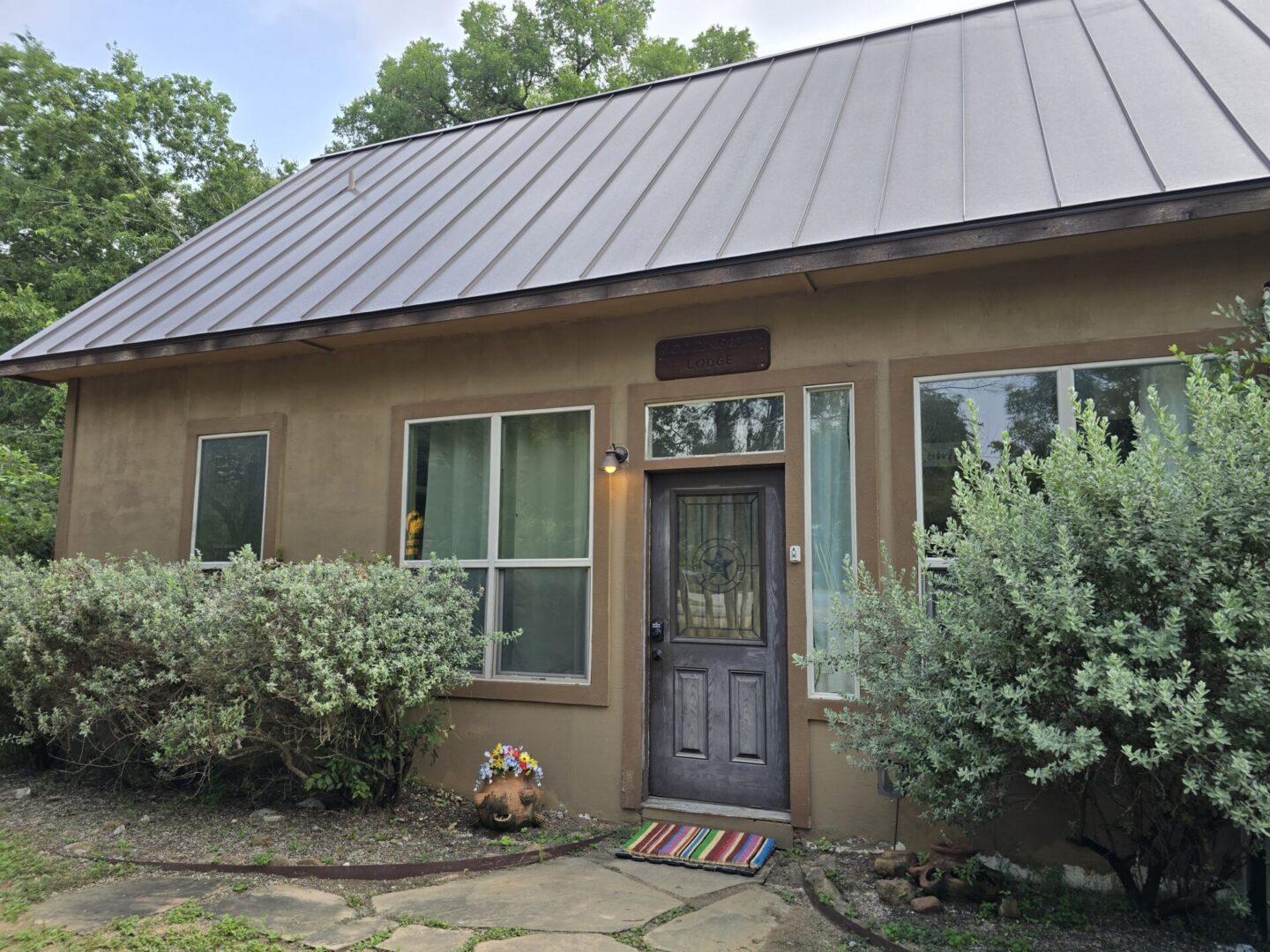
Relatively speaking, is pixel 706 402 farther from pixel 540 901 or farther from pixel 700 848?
pixel 540 901

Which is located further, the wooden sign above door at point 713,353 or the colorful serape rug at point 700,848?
the wooden sign above door at point 713,353

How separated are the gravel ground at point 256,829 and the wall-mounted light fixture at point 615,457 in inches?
89.4

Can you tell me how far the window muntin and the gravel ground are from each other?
5.71ft

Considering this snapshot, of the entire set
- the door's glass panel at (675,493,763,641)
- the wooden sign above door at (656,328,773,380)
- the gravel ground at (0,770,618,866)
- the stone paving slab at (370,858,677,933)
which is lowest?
the stone paving slab at (370,858,677,933)

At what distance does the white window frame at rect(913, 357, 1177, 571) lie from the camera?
455 centimetres

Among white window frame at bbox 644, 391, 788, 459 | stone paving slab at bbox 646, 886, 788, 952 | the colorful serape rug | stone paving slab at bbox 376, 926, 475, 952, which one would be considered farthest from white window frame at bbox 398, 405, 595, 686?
stone paving slab at bbox 376, 926, 475, 952

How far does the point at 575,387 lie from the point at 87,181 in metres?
16.8

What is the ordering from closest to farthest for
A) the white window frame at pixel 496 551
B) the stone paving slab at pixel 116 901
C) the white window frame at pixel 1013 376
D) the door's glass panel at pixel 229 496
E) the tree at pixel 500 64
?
the stone paving slab at pixel 116 901 → the white window frame at pixel 1013 376 → the white window frame at pixel 496 551 → the door's glass panel at pixel 229 496 → the tree at pixel 500 64

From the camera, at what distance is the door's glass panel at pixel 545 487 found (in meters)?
5.90

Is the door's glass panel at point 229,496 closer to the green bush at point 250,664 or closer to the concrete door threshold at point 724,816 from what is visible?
the green bush at point 250,664

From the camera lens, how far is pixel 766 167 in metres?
6.14

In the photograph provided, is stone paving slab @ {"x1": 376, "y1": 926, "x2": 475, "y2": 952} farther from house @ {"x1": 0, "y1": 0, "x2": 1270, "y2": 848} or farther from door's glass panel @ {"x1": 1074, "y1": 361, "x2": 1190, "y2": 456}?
door's glass panel @ {"x1": 1074, "y1": 361, "x2": 1190, "y2": 456}

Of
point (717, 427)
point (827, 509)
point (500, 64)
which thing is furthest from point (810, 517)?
point (500, 64)

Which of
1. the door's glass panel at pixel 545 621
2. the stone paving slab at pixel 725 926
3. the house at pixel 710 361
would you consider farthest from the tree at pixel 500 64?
the stone paving slab at pixel 725 926
